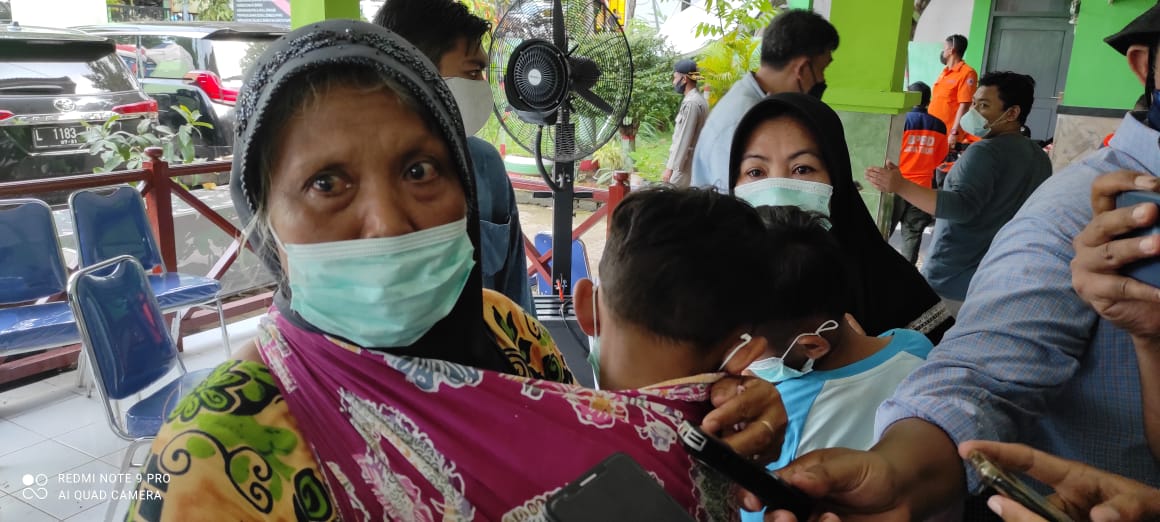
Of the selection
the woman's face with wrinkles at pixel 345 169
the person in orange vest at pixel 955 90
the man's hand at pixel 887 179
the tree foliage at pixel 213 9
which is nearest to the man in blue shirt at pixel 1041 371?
the woman's face with wrinkles at pixel 345 169

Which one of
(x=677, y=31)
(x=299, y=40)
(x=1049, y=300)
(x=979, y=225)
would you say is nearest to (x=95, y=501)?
(x=299, y=40)

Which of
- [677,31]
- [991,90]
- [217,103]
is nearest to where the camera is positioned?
[991,90]

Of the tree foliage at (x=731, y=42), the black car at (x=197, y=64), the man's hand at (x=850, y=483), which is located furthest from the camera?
→ the black car at (x=197, y=64)

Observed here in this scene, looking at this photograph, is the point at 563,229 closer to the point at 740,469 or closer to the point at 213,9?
the point at 740,469

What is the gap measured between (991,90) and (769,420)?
3.44 m

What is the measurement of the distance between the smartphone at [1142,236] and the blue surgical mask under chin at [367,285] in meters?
0.82

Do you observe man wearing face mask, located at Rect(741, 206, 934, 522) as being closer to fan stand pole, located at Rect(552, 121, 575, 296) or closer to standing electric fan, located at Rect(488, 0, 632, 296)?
standing electric fan, located at Rect(488, 0, 632, 296)

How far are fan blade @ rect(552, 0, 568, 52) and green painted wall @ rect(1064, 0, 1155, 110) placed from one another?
6.10 m

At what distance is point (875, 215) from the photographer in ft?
17.2

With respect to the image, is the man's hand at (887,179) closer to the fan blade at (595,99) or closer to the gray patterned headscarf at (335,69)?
the fan blade at (595,99)

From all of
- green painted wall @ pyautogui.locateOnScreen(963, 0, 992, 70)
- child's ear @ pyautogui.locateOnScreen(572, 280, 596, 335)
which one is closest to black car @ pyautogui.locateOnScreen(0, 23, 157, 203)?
child's ear @ pyautogui.locateOnScreen(572, 280, 596, 335)

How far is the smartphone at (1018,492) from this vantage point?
0.78m

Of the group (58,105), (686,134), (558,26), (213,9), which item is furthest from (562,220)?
(213,9)

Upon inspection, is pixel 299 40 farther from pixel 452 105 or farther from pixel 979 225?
pixel 979 225
